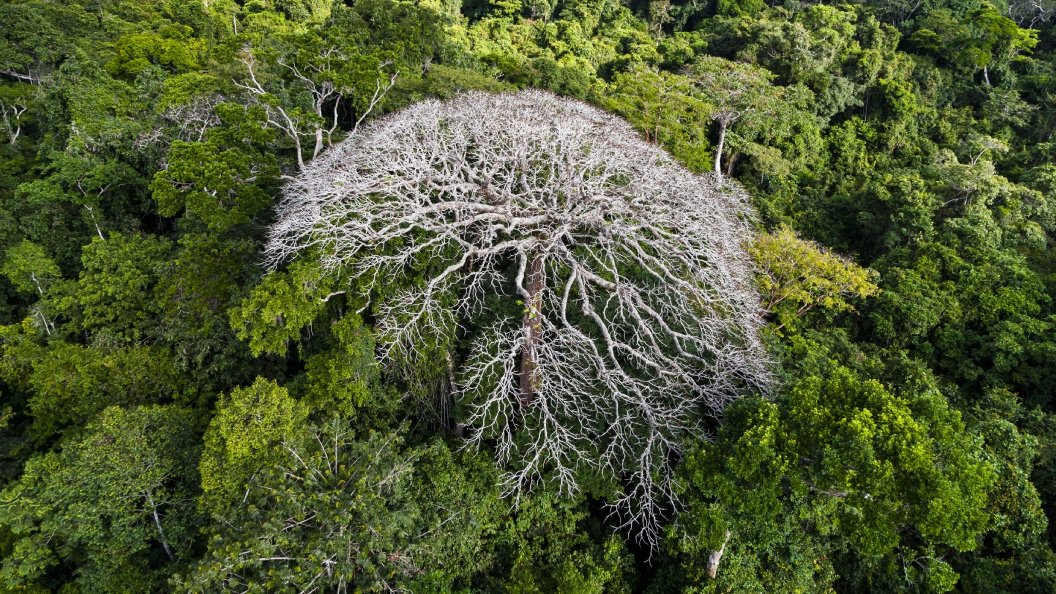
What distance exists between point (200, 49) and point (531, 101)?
1902cm

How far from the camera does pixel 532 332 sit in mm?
8250

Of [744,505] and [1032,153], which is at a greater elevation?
[1032,153]

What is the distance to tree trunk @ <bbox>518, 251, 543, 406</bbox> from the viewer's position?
7.91m

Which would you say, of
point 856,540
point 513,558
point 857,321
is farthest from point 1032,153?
point 513,558

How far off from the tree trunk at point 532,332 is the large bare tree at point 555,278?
0.04 m

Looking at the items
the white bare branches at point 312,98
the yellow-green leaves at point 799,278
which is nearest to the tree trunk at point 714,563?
the yellow-green leaves at point 799,278

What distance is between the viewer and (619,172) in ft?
29.7

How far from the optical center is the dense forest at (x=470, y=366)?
7.02 meters

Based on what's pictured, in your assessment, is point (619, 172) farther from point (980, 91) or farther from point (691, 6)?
point (691, 6)

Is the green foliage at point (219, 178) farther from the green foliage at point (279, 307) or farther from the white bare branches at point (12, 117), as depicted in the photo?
the white bare branches at point (12, 117)

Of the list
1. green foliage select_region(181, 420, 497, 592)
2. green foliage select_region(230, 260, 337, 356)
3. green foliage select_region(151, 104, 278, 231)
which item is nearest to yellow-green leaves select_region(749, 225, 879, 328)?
green foliage select_region(181, 420, 497, 592)

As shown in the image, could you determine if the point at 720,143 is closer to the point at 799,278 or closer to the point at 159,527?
the point at 799,278

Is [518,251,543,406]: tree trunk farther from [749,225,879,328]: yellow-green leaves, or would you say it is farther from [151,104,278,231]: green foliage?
[749,225,879,328]: yellow-green leaves

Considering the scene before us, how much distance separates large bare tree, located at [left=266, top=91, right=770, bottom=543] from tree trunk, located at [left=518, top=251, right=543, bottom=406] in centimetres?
4
